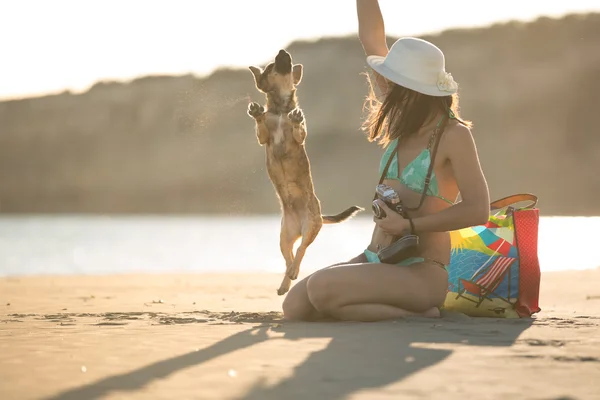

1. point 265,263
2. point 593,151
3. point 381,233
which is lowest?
point 265,263

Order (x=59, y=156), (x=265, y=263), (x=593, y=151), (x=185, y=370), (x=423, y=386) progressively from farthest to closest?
(x=59, y=156) < (x=593, y=151) < (x=265, y=263) < (x=185, y=370) < (x=423, y=386)

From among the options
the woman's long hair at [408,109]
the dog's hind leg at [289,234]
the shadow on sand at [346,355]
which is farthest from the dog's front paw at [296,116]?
the shadow on sand at [346,355]

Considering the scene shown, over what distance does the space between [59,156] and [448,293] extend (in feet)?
366

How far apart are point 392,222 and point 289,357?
5.01ft

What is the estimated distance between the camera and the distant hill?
87.2 m

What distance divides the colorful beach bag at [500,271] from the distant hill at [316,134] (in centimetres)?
6775

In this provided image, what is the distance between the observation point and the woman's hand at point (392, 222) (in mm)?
5843

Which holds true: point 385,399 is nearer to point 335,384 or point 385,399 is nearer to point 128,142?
point 335,384

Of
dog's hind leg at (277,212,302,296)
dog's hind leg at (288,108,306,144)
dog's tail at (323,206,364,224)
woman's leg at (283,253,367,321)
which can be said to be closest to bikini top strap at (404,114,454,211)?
woman's leg at (283,253,367,321)

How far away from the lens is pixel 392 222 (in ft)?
19.3

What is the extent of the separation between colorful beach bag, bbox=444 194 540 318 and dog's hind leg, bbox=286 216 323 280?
1.75 m

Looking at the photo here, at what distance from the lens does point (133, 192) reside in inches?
4267

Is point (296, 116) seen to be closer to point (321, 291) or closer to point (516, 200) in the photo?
point (516, 200)

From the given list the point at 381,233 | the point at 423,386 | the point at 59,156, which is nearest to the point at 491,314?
the point at 381,233
